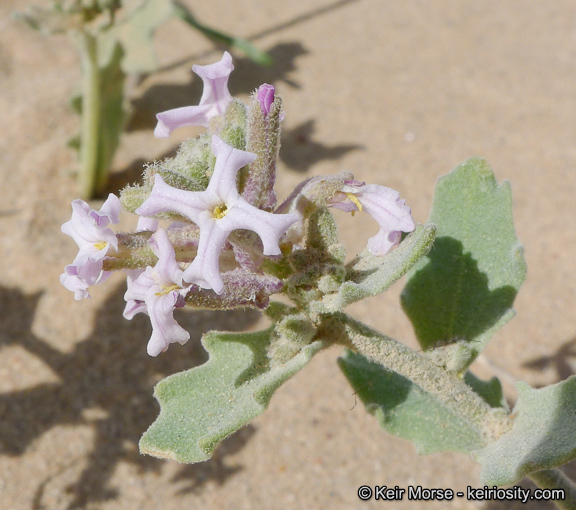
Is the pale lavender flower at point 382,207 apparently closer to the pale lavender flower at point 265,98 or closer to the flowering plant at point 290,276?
the flowering plant at point 290,276

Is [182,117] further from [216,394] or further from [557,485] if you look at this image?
[557,485]

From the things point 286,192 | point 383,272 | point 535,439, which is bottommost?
point 286,192

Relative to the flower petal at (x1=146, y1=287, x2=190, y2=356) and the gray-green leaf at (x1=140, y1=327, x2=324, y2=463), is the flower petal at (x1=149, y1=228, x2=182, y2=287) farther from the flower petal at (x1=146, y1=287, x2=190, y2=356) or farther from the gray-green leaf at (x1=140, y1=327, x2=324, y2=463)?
the gray-green leaf at (x1=140, y1=327, x2=324, y2=463)

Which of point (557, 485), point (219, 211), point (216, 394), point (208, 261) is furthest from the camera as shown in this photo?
point (557, 485)

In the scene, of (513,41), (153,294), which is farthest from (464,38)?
(153,294)

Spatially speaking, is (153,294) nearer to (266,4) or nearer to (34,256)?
(34,256)

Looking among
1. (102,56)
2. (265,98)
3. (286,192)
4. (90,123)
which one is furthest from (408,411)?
(102,56)

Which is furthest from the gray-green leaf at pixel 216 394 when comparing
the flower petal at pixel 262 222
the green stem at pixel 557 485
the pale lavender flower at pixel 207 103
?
the green stem at pixel 557 485
